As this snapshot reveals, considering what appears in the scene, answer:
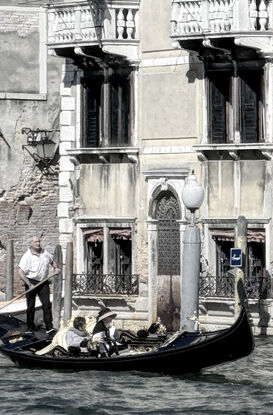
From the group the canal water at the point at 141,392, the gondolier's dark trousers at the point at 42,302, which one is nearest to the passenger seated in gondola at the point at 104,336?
the canal water at the point at 141,392

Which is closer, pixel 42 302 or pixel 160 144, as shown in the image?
pixel 42 302

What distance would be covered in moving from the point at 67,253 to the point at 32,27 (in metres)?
5.31

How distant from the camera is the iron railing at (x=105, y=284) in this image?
3050 cm

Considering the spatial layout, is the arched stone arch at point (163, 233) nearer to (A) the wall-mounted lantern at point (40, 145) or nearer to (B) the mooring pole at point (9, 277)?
(B) the mooring pole at point (9, 277)

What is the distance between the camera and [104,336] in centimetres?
2636

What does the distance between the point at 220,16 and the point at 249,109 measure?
1277mm

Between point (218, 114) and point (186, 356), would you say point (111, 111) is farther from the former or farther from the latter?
point (186, 356)

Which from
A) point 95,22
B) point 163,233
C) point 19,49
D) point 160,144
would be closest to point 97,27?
point 95,22

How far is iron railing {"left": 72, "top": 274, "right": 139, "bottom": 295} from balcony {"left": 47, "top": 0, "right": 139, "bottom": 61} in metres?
2.89

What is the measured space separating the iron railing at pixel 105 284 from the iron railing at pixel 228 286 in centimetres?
123

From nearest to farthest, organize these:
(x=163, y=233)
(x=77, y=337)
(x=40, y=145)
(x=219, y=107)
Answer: (x=77, y=337), (x=219, y=107), (x=163, y=233), (x=40, y=145)

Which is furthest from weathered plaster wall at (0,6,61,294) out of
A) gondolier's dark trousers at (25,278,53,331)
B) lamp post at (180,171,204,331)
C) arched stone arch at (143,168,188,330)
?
lamp post at (180,171,204,331)

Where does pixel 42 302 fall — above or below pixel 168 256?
below

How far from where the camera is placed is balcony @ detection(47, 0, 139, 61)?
30.1 meters
